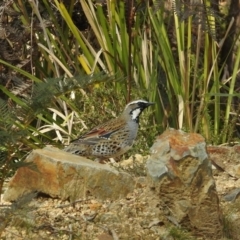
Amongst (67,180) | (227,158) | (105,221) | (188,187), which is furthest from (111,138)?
(188,187)

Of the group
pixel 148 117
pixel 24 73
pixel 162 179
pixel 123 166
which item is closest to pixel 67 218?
pixel 162 179

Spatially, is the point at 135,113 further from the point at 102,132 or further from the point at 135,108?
the point at 102,132

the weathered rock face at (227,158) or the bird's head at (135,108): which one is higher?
the bird's head at (135,108)

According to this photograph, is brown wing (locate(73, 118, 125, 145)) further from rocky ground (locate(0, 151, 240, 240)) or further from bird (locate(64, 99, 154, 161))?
rocky ground (locate(0, 151, 240, 240))

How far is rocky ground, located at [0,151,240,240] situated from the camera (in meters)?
4.84

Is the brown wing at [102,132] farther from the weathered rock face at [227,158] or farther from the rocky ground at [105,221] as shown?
the rocky ground at [105,221]

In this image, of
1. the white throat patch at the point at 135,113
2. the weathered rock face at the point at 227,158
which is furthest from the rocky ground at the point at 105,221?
the white throat patch at the point at 135,113

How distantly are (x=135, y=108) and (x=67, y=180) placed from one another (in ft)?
5.63

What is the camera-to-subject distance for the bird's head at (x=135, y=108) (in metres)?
6.73

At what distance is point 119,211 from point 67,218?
29 centimetres

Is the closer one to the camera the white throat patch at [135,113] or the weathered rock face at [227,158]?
the weathered rock face at [227,158]

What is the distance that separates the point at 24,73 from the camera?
304 inches

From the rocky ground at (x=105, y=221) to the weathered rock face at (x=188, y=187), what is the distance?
2.9 inches

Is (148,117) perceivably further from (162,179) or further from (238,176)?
(162,179)
